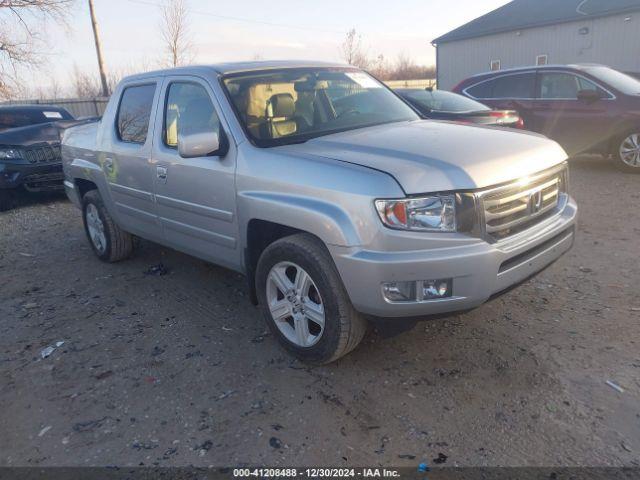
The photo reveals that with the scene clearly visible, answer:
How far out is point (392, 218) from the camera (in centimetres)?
278

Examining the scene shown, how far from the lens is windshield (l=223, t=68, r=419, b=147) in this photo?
12.1ft

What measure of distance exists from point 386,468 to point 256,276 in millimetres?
1498

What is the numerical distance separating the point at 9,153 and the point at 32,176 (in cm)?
48

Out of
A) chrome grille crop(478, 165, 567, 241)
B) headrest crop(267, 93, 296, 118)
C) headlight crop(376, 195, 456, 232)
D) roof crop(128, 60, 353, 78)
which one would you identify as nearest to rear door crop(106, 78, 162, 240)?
roof crop(128, 60, 353, 78)

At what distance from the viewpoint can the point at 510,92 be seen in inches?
389

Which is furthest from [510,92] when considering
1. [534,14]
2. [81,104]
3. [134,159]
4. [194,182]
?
[81,104]

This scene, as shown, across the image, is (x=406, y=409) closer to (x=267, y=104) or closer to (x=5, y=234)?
(x=267, y=104)

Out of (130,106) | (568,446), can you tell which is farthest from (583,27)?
(568,446)

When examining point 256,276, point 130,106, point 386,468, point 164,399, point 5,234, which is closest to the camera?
point 386,468

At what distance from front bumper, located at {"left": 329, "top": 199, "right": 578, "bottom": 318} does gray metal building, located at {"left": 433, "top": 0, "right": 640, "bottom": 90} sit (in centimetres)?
1937

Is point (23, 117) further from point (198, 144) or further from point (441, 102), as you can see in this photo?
point (198, 144)

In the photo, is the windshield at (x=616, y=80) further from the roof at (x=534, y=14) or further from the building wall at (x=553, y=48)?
the roof at (x=534, y=14)

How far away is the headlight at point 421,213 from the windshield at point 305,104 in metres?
1.08

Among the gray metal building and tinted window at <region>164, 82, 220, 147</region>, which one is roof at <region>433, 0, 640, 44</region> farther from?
tinted window at <region>164, 82, 220, 147</region>
